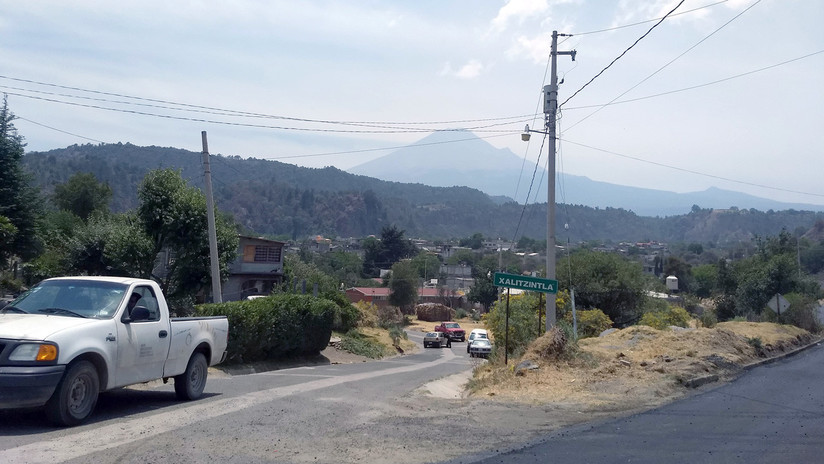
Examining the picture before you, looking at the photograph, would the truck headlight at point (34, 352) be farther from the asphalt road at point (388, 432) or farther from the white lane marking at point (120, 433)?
the white lane marking at point (120, 433)

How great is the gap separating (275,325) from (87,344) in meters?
16.8

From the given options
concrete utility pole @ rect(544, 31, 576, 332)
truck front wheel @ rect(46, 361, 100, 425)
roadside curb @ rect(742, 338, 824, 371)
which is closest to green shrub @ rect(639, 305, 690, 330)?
roadside curb @ rect(742, 338, 824, 371)

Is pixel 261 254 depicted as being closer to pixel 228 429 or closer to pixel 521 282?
pixel 521 282

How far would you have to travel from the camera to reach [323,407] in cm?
1126

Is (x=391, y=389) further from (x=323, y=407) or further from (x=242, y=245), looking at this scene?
(x=242, y=245)

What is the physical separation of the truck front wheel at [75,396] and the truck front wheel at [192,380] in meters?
2.39

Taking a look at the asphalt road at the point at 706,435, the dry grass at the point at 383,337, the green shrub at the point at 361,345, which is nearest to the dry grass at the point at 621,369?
the asphalt road at the point at 706,435

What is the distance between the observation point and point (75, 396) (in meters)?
9.02

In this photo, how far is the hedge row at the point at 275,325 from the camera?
74.7 feet

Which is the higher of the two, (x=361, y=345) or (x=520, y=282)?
(x=520, y=282)

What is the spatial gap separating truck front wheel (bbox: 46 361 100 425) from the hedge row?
1163 centimetres

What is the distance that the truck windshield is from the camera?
9.75 meters

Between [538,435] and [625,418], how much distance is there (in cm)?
219

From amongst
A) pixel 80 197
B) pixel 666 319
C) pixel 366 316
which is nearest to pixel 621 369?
pixel 666 319
